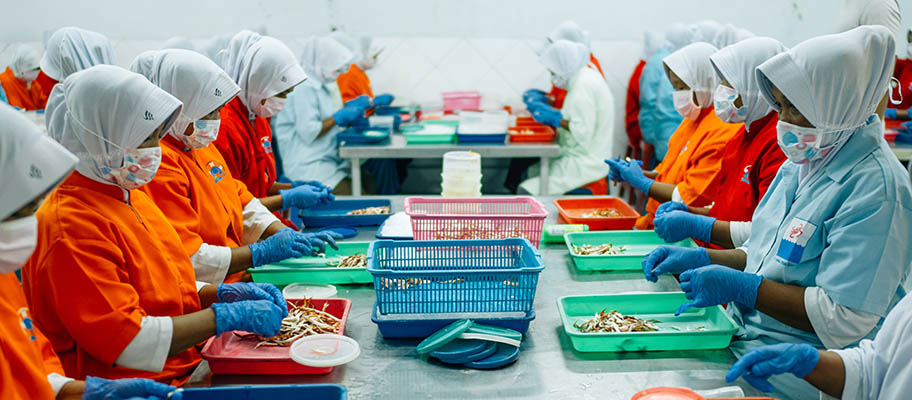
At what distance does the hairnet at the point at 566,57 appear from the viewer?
5.16m

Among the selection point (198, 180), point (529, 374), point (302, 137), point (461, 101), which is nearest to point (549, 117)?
point (461, 101)

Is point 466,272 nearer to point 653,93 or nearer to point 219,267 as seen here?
point 219,267

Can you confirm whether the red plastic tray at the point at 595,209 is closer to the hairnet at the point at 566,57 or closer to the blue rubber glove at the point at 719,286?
the blue rubber glove at the point at 719,286

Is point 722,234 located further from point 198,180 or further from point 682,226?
point 198,180

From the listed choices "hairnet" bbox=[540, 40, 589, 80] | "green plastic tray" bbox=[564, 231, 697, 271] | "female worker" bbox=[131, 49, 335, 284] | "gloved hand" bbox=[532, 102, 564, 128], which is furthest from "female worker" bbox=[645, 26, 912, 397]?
"hairnet" bbox=[540, 40, 589, 80]

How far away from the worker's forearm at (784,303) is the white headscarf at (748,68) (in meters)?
0.90

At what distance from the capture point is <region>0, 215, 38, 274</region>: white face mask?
1.23 m

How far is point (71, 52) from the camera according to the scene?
452 centimetres

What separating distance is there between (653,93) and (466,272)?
458 centimetres

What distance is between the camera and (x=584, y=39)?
19.9ft

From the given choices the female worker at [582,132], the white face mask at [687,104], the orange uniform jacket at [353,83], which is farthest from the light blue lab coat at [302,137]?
the white face mask at [687,104]

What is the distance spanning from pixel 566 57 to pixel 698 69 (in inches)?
87.5

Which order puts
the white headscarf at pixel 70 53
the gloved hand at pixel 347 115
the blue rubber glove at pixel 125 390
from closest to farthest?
the blue rubber glove at pixel 125 390
the white headscarf at pixel 70 53
the gloved hand at pixel 347 115

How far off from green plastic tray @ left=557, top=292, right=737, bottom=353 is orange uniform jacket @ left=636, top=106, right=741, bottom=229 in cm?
100
